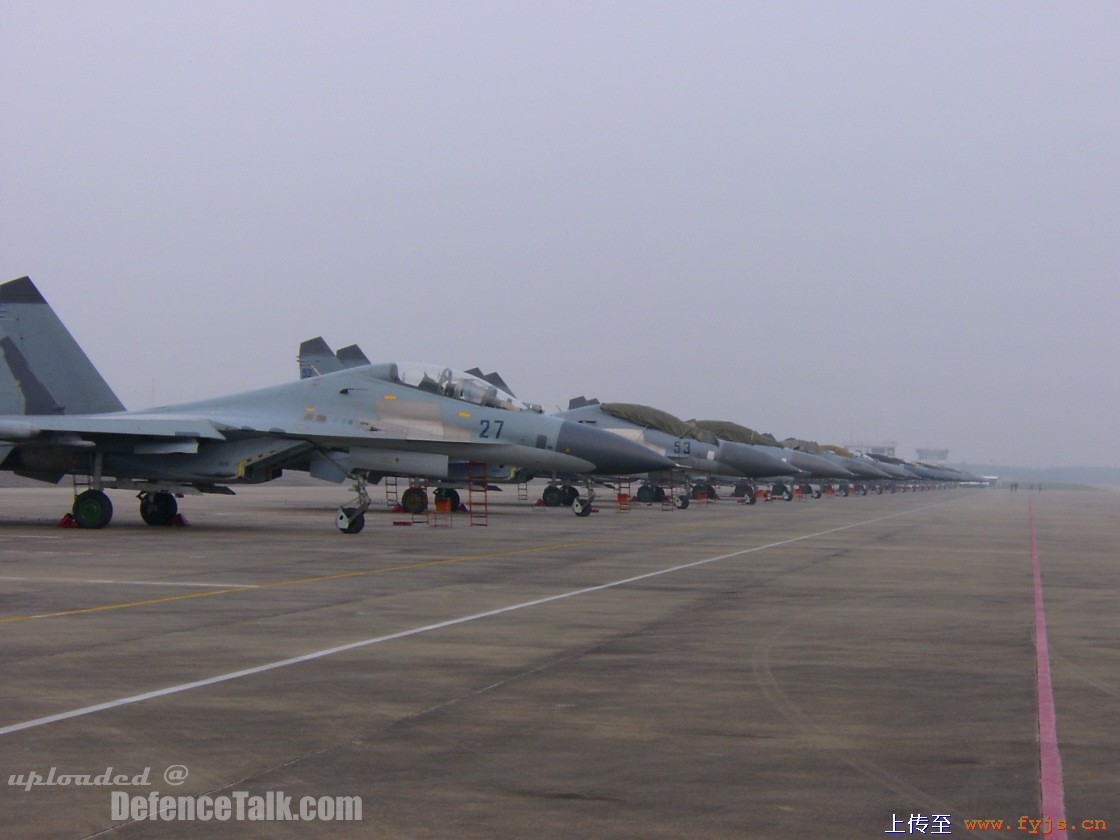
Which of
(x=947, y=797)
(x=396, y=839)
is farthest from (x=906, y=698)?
(x=396, y=839)

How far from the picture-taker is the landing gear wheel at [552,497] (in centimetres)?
3447

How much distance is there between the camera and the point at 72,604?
34.1 feet

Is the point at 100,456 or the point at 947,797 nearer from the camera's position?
the point at 947,797

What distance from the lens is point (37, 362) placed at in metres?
21.3

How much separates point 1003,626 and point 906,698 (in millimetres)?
3676

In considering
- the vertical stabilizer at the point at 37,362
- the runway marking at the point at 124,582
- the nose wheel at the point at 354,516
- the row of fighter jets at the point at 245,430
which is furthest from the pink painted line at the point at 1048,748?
the vertical stabilizer at the point at 37,362

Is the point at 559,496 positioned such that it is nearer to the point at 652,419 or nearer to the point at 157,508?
the point at 652,419

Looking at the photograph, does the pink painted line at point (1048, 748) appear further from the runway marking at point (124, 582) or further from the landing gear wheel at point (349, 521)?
the landing gear wheel at point (349, 521)

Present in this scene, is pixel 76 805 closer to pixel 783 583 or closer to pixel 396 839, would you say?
pixel 396 839

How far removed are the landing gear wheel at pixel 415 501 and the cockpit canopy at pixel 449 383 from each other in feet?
23.9

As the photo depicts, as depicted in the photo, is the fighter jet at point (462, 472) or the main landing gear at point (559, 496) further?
the main landing gear at point (559, 496)

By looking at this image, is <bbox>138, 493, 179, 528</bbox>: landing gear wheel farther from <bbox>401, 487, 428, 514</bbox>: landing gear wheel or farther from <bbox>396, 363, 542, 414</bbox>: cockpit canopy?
<bbox>401, 487, 428, 514</bbox>: landing gear wheel

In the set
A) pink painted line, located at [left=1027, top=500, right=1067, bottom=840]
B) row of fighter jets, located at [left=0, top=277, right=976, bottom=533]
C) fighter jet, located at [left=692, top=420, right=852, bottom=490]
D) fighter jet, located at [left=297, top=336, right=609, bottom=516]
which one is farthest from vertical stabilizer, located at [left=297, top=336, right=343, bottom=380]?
pink painted line, located at [left=1027, top=500, right=1067, bottom=840]

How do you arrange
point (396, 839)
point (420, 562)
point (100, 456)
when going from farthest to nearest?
point (100, 456) < point (420, 562) < point (396, 839)
